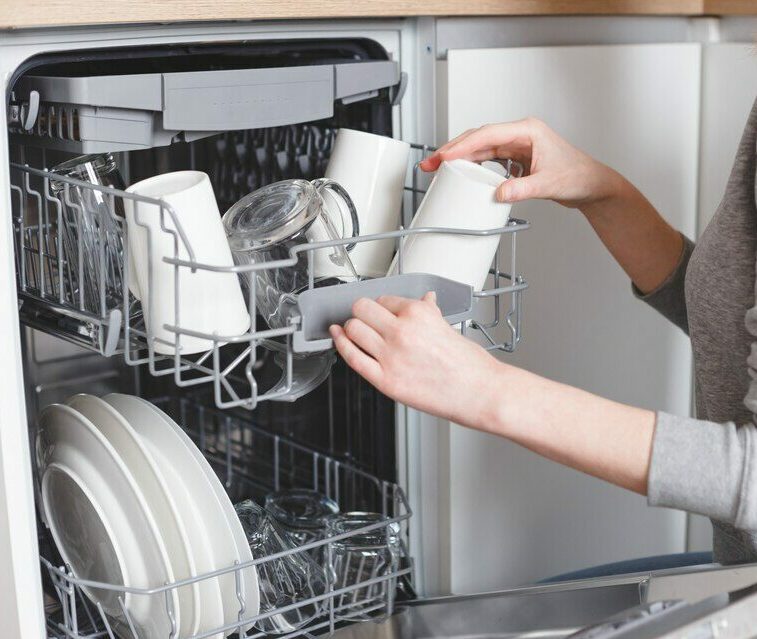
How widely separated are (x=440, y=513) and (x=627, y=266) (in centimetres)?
35

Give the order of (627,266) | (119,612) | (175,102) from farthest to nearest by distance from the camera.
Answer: (627,266)
(119,612)
(175,102)

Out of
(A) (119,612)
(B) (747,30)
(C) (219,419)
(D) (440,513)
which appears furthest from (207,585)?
(B) (747,30)

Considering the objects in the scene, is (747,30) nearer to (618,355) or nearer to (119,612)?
(618,355)

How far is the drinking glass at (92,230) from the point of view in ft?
2.91

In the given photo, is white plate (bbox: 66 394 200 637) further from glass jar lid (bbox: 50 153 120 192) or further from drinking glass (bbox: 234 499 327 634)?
glass jar lid (bbox: 50 153 120 192)

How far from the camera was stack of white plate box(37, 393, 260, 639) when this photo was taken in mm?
932

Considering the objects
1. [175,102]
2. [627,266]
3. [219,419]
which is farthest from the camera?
[219,419]

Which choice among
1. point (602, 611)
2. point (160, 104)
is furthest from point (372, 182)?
point (602, 611)

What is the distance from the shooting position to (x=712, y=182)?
53.8 inches

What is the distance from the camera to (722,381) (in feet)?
3.44

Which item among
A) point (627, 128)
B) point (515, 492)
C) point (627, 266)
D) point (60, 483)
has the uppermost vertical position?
point (627, 128)

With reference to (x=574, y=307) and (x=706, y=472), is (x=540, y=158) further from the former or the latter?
(x=706, y=472)

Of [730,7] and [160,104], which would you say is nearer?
[160,104]

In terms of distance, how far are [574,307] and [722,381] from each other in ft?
0.89
